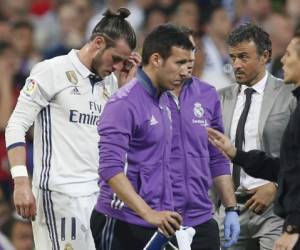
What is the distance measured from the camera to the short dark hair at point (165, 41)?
6.89 m

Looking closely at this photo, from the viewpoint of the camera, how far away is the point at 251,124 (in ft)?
26.0

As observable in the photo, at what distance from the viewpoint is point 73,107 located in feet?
24.6

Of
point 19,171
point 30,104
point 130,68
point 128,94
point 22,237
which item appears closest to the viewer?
point 128,94

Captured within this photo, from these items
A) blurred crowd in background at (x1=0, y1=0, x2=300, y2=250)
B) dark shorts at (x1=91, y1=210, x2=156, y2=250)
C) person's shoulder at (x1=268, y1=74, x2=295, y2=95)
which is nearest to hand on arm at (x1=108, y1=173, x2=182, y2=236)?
dark shorts at (x1=91, y1=210, x2=156, y2=250)

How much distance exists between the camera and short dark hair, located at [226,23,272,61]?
26.2 feet

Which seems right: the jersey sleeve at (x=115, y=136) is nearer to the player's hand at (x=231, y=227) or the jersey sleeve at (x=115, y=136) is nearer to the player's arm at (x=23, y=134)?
the player's arm at (x=23, y=134)

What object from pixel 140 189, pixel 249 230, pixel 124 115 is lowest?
pixel 249 230

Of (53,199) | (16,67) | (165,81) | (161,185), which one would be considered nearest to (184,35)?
(165,81)

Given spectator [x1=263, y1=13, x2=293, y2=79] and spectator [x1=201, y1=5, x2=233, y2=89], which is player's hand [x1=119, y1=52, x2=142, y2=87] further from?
spectator [x1=263, y1=13, x2=293, y2=79]

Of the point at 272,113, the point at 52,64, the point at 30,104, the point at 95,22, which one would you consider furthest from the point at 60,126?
the point at 95,22

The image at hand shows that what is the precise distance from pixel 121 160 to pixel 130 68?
1275mm

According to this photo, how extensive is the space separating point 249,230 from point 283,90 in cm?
94

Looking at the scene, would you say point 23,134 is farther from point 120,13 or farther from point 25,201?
point 120,13

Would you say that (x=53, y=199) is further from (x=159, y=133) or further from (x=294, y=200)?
(x=294, y=200)
